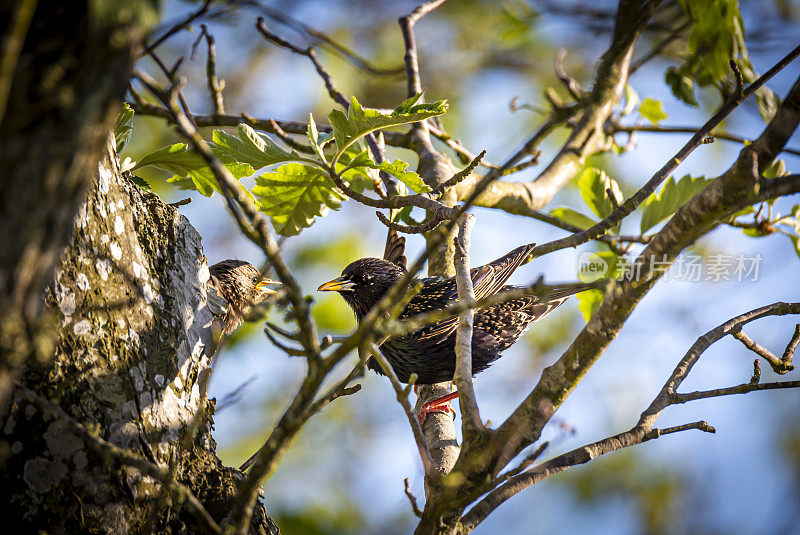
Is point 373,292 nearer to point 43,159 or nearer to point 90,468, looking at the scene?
point 90,468

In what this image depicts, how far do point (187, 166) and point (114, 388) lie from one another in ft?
3.04

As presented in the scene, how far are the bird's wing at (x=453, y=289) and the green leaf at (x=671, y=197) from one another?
96 centimetres

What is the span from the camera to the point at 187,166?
7.82 feet

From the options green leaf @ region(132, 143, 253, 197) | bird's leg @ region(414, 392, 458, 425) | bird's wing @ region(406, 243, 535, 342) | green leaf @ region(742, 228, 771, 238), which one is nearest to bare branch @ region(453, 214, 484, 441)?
green leaf @ region(132, 143, 253, 197)

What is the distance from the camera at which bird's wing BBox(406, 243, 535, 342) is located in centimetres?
396

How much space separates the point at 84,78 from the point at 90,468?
3.79ft

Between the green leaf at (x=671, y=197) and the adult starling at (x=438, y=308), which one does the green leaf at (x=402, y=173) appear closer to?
the green leaf at (x=671, y=197)

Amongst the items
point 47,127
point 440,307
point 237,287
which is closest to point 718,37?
point 440,307

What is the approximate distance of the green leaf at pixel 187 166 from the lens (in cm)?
233

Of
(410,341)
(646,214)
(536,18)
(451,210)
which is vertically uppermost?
(536,18)

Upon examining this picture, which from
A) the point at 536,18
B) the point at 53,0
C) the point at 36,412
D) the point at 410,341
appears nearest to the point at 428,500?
the point at 36,412

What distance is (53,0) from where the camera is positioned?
92 cm

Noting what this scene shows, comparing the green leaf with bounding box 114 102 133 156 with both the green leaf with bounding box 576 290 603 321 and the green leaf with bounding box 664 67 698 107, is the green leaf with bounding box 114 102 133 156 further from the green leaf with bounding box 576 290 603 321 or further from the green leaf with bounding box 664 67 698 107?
the green leaf with bounding box 664 67 698 107

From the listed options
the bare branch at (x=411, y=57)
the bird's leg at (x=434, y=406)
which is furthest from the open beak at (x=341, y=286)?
the bare branch at (x=411, y=57)
